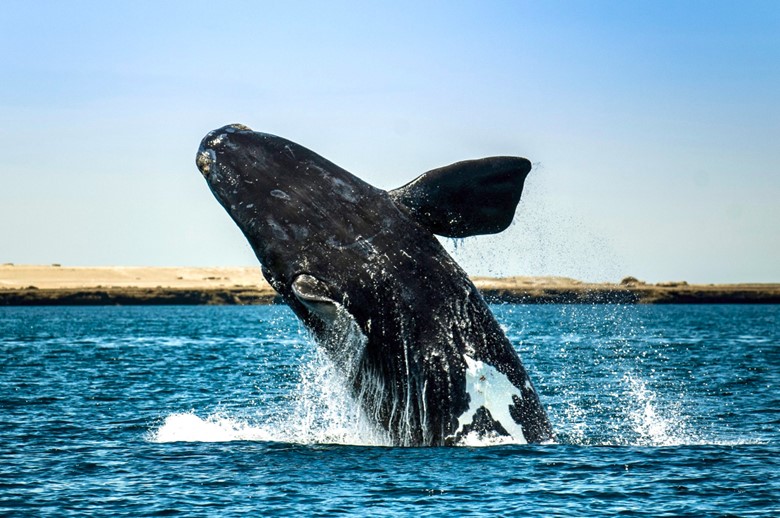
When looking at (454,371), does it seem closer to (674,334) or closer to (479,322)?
(479,322)

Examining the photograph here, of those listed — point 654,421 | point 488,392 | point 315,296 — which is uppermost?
point 315,296

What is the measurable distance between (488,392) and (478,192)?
194cm

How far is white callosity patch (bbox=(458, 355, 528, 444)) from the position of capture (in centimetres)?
1064

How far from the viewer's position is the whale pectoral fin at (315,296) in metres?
9.99

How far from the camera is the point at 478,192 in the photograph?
10273 mm

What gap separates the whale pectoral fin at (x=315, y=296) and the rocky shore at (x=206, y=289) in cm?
9932

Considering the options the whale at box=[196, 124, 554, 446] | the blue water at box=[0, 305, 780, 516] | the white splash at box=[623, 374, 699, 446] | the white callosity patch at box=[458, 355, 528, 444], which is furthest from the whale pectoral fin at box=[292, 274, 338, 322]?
the white splash at box=[623, 374, 699, 446]

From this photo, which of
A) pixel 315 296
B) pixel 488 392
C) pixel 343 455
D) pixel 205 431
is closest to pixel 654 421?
pixel 205 431

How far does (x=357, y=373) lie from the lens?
427 inches

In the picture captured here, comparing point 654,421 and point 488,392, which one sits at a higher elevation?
point 488,392

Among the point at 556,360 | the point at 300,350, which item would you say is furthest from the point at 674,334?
the point at 556,360

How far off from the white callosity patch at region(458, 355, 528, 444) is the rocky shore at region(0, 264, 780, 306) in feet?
323

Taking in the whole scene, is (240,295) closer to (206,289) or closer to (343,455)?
(206,289)

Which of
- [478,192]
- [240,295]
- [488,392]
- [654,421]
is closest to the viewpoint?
[478,192]
